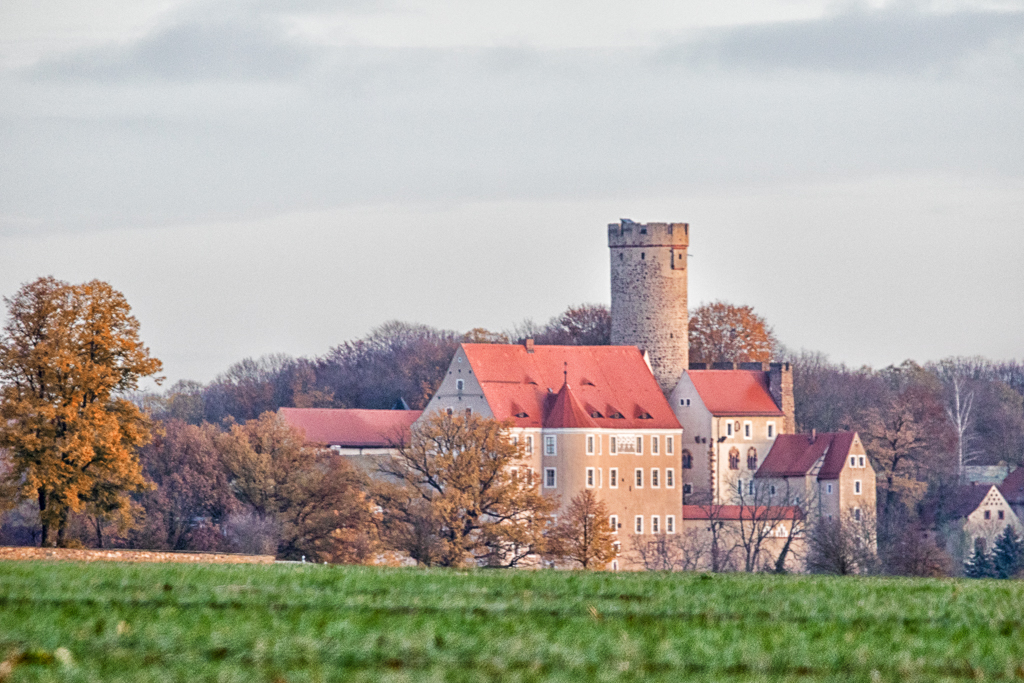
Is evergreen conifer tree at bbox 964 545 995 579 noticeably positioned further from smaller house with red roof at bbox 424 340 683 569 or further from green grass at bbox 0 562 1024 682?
green grass at bbox 0 562 1024 682

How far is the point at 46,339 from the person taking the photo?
43406 millimetres

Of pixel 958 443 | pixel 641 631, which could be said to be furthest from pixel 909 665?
pixel 958 443

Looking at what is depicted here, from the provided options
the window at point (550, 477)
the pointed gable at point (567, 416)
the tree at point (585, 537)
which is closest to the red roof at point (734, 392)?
the pointed gable at point (567, 416)

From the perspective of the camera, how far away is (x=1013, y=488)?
98.3 metres

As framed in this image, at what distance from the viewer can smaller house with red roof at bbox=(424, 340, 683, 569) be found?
84.5m

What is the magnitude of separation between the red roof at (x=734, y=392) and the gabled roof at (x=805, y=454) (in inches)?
85.6

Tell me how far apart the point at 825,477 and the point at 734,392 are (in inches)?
319

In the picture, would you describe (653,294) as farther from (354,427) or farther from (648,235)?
(354,427)

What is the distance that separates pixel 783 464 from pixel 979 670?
3351 inches

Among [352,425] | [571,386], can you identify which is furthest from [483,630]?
[352,425]

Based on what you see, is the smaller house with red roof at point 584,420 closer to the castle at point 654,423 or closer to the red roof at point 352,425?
the castle at point 654,423

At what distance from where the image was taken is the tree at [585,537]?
Result: 66.6 m

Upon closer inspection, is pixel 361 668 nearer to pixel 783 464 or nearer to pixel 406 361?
pixel 783 464

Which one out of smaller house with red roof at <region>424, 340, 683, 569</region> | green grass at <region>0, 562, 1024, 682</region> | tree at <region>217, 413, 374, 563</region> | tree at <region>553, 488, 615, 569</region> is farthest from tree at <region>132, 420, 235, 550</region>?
green grass at <region>0, 562, 1024, 682</region>
